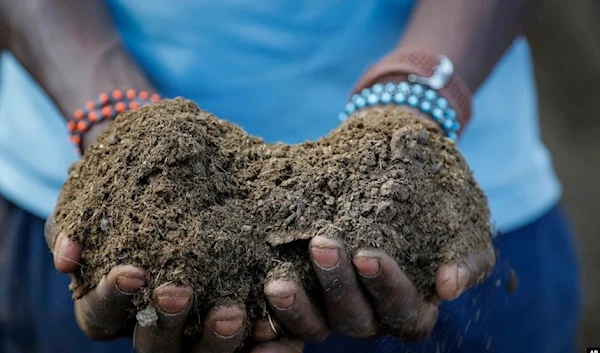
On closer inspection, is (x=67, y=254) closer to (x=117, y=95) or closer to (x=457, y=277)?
(x=117, y=95)

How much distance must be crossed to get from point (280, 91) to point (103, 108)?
36cm

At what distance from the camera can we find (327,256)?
47.6 inches

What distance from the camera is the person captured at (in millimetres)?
1619

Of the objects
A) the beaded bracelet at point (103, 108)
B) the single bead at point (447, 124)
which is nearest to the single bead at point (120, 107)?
the beaded bracelet at point (103, 108)

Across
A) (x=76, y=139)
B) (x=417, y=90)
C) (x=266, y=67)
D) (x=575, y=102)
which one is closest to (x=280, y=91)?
(x=266, y=67)

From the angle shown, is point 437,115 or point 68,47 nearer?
point 437,115

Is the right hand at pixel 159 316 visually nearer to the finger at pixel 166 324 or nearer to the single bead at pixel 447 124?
the finger at pixel 166 324

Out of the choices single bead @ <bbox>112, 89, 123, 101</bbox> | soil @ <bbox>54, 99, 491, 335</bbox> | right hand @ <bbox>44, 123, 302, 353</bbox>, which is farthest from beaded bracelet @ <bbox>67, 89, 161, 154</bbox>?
right hand @ <bbox>44, 123, 302, 353</bbox>

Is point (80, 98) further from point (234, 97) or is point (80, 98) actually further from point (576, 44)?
point (576, 44)

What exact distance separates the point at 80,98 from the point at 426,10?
702mm

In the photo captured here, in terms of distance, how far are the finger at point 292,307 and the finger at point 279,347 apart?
0.02 metres

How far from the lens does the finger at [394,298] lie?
123 centimetres

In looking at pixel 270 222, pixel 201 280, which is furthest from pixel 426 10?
pixel 201 280

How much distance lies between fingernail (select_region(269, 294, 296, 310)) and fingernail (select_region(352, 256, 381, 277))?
0.11m
